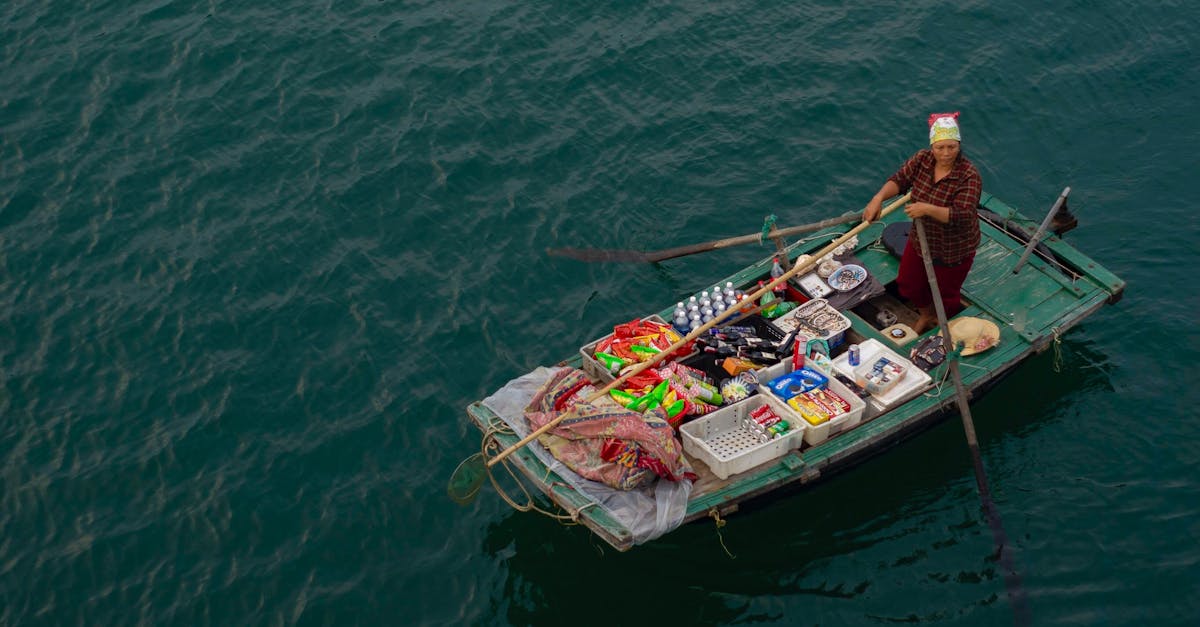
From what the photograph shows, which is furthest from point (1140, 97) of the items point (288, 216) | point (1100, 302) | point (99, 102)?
point (99, 102)

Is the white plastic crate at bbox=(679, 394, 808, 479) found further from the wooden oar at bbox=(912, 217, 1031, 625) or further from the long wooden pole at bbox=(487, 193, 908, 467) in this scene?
the wooden oar at bbox=(912, 217, 1031, 625)

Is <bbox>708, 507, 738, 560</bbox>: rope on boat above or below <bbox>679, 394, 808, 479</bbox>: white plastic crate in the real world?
below

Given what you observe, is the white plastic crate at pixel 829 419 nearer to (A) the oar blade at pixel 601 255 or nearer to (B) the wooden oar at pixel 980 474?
(B) the wooden oar at pixel 980 474

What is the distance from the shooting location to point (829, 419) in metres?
16.5

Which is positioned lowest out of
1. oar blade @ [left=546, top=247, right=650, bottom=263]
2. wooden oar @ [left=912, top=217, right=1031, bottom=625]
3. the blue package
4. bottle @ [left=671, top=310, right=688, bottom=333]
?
wooden oar @ [left=912, top=217, right=1031, bottom=625]

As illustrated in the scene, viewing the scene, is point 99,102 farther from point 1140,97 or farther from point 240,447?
point 1140,97

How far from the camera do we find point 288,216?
23.1 metres

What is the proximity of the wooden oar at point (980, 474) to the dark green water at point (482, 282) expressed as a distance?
210mm

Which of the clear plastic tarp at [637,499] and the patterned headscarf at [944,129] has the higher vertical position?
the patterned headscarf at [944,129]

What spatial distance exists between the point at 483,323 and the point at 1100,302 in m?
11.0

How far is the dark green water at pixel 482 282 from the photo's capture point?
1698 cm

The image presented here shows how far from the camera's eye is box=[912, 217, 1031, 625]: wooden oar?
16281 millimetres

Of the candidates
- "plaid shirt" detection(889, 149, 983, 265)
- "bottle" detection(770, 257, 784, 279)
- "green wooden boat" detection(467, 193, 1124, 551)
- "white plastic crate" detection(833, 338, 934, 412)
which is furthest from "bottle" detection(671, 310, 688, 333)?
"plaid shirt" detection(889, 149, 983, 265)

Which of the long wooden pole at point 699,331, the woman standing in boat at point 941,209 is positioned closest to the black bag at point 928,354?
the woman standing in boat at point 941,209
